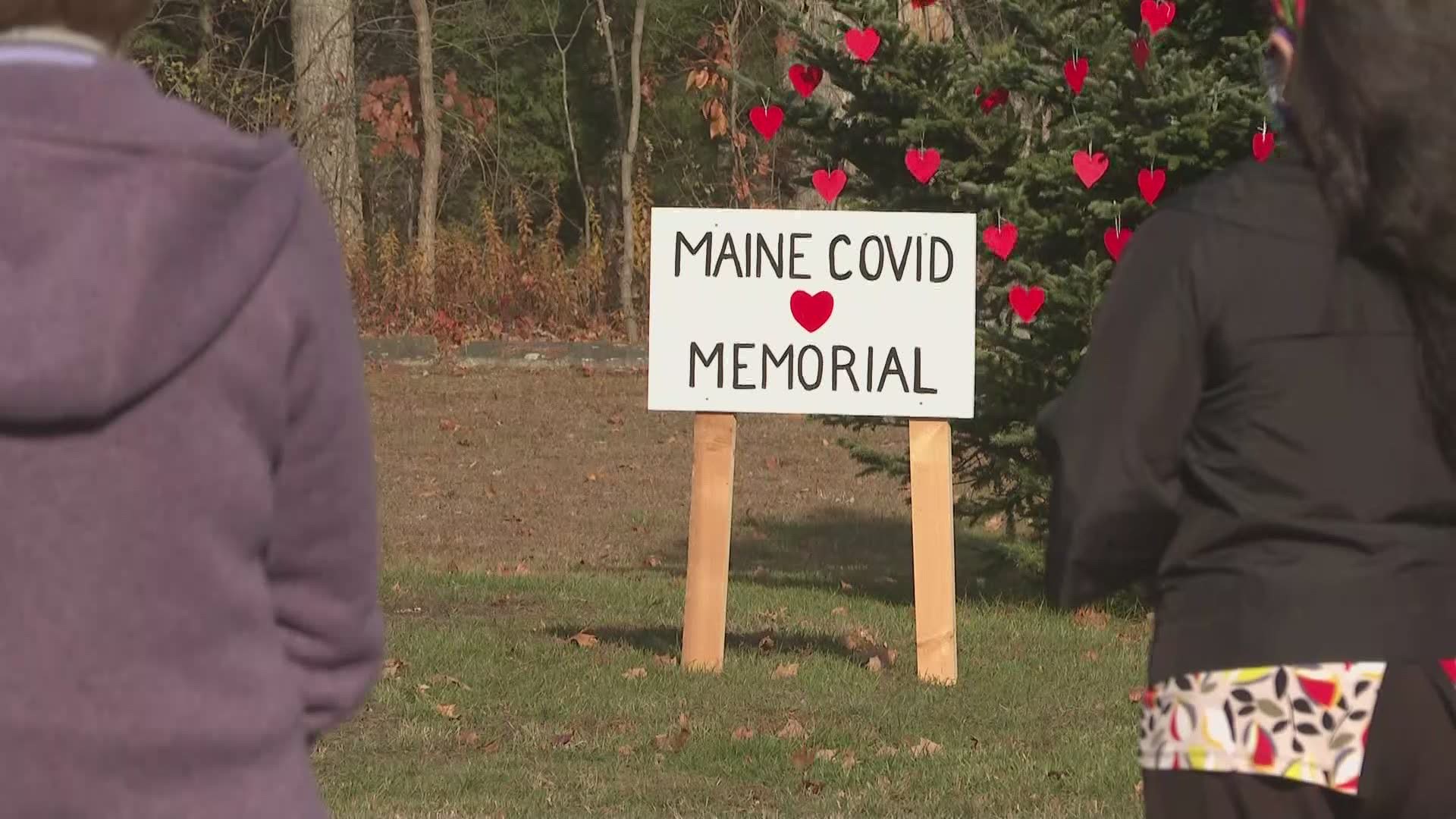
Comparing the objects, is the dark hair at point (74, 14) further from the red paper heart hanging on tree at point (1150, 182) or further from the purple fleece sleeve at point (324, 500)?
the red paper heart hanging on tree at point (1150, 182)

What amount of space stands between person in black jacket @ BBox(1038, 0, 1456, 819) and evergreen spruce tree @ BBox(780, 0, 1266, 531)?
6.89 meters

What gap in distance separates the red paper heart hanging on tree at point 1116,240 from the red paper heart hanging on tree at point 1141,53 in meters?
0.73

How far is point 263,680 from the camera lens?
2.12 meters

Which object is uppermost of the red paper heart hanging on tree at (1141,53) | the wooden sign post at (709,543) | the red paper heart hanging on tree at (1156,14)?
the red paper heart hanging on tree at (1156,14)

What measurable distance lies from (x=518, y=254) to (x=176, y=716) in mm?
24014

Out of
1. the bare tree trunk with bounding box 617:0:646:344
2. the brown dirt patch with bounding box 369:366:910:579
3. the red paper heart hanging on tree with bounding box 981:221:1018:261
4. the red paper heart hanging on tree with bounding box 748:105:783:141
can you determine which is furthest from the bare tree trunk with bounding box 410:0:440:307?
the red paper heart hanging on tree with bounding box 981:221:1018:261

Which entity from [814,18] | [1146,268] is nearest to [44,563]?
[1146,268]

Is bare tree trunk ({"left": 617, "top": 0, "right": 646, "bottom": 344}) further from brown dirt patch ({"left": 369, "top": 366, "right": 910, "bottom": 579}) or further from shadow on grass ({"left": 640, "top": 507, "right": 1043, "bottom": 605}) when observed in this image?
shadow on grass ({"left": 640, "top": 507, "right": 1043, "bottom": 605})

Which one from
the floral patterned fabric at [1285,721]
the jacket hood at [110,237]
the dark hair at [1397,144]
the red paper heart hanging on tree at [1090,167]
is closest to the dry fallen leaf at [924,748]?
the red paper heart hanging on tree at [1090,167]

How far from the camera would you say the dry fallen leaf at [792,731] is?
7.16 meters

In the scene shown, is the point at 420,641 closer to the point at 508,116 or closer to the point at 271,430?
the point at 271,430

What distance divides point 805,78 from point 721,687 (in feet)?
11.5

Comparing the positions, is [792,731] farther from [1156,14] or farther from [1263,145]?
[1156,14]

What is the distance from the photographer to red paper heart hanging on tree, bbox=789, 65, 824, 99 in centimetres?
1033
